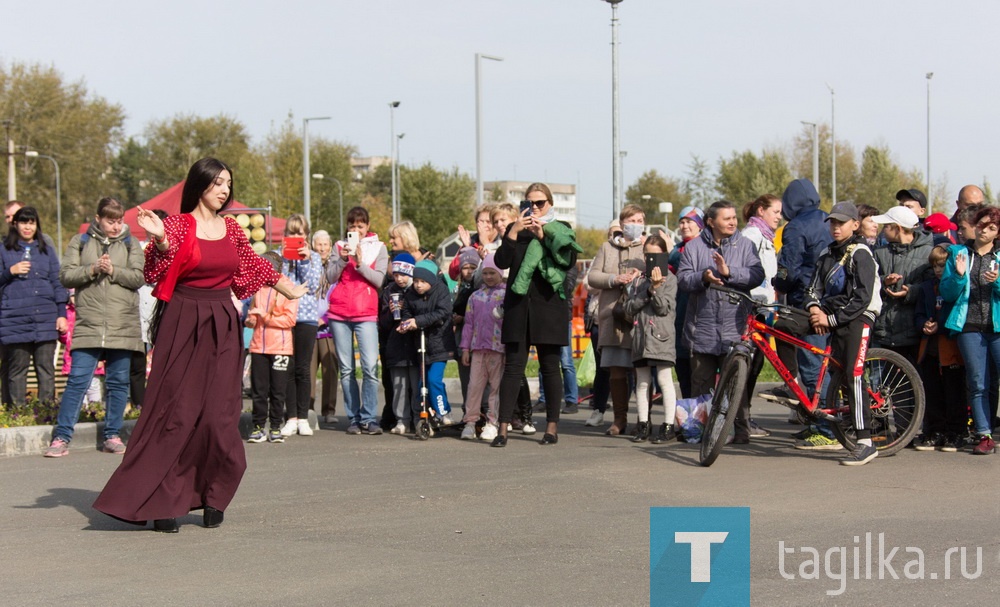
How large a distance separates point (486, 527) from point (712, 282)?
159 inches

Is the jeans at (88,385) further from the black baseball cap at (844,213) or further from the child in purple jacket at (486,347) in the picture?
the black baseball cap at (844,213)

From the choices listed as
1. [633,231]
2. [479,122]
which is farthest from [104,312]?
[479,122]

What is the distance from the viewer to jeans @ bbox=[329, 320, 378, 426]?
12305 millimetres

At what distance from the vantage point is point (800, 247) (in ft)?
35.8


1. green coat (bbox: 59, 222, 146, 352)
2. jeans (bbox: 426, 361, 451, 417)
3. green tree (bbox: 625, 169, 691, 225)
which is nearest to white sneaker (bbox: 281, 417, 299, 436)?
jeans (bbox: 426, 361, 451, 417)

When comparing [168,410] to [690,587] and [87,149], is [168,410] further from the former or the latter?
[87,149]

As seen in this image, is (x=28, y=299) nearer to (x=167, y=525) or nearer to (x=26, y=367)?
(x=26, y=367)

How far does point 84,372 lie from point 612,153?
14.5 metres

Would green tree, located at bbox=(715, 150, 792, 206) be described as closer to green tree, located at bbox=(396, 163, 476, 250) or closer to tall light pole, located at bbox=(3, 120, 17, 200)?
green tree, located at bbox=(396, 163, 476, 250)

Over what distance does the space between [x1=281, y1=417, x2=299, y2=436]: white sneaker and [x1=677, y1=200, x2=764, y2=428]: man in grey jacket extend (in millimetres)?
3965

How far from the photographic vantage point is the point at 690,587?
5664 mm

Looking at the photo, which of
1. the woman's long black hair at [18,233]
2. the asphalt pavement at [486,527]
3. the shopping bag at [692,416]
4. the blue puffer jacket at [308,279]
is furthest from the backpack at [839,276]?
the woman's long black hair at [18,233]

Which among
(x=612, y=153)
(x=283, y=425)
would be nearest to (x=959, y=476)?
(x=283, y=425)

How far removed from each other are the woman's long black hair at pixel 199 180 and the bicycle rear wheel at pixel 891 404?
520 centimetres
